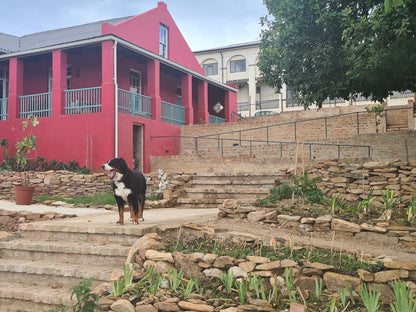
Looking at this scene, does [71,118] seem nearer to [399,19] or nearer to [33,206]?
[33,206]

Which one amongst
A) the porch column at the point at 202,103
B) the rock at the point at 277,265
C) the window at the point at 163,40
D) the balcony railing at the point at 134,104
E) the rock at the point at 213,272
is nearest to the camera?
the rock at the point at 277,265

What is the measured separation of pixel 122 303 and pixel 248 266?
1.37m

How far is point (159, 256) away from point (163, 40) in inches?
646

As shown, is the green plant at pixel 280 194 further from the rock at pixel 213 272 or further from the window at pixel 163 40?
the window at pixel 163 40

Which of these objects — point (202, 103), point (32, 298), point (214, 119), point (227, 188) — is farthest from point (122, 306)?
point (214, 119)

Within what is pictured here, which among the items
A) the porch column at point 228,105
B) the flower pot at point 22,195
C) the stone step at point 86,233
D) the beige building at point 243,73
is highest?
the beige building at point 243,73

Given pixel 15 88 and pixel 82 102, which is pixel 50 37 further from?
pixel 82 102

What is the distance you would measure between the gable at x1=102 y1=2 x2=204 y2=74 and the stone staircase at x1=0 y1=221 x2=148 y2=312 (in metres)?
9.95

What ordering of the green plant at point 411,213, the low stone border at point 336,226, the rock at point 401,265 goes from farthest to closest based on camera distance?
the green plant at point 411,213 → the low stone border at point 336,226 → the rock at point 401,265

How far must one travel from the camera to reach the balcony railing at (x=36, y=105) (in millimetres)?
15453

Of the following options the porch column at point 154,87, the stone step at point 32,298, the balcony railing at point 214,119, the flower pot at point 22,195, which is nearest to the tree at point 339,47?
the stone step at point 32,298

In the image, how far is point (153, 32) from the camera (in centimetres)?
1867

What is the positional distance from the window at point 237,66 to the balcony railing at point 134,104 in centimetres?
2281

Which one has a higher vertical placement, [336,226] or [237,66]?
[237,66]
